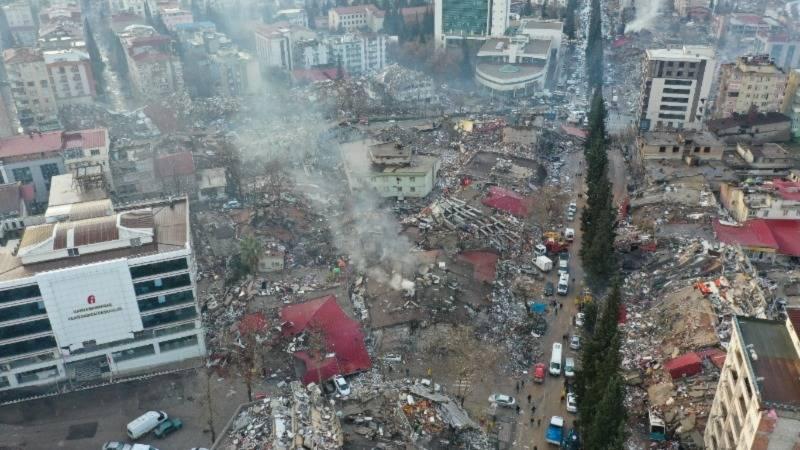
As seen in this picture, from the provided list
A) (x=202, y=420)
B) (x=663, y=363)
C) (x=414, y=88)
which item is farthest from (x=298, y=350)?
(x=414, y=88)

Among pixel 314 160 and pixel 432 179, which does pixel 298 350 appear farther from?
pixel 314 160

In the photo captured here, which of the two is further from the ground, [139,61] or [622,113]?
[139,61]

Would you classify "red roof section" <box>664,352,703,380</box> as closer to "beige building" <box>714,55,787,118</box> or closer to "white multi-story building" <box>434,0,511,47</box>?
"beige building" <box>714,55,787,118</box>

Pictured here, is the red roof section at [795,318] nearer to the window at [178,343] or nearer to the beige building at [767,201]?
the beige building at [767,201]

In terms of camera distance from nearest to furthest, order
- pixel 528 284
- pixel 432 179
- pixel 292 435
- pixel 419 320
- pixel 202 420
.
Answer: pixel 292 435, pixel 202 420, pixel 419 320, pixel 528 284, pixel 432 179

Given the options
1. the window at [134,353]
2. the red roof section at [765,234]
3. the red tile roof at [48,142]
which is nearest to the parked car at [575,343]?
the red roof section at [765,234]

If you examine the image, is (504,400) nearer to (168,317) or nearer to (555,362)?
(555,362)
